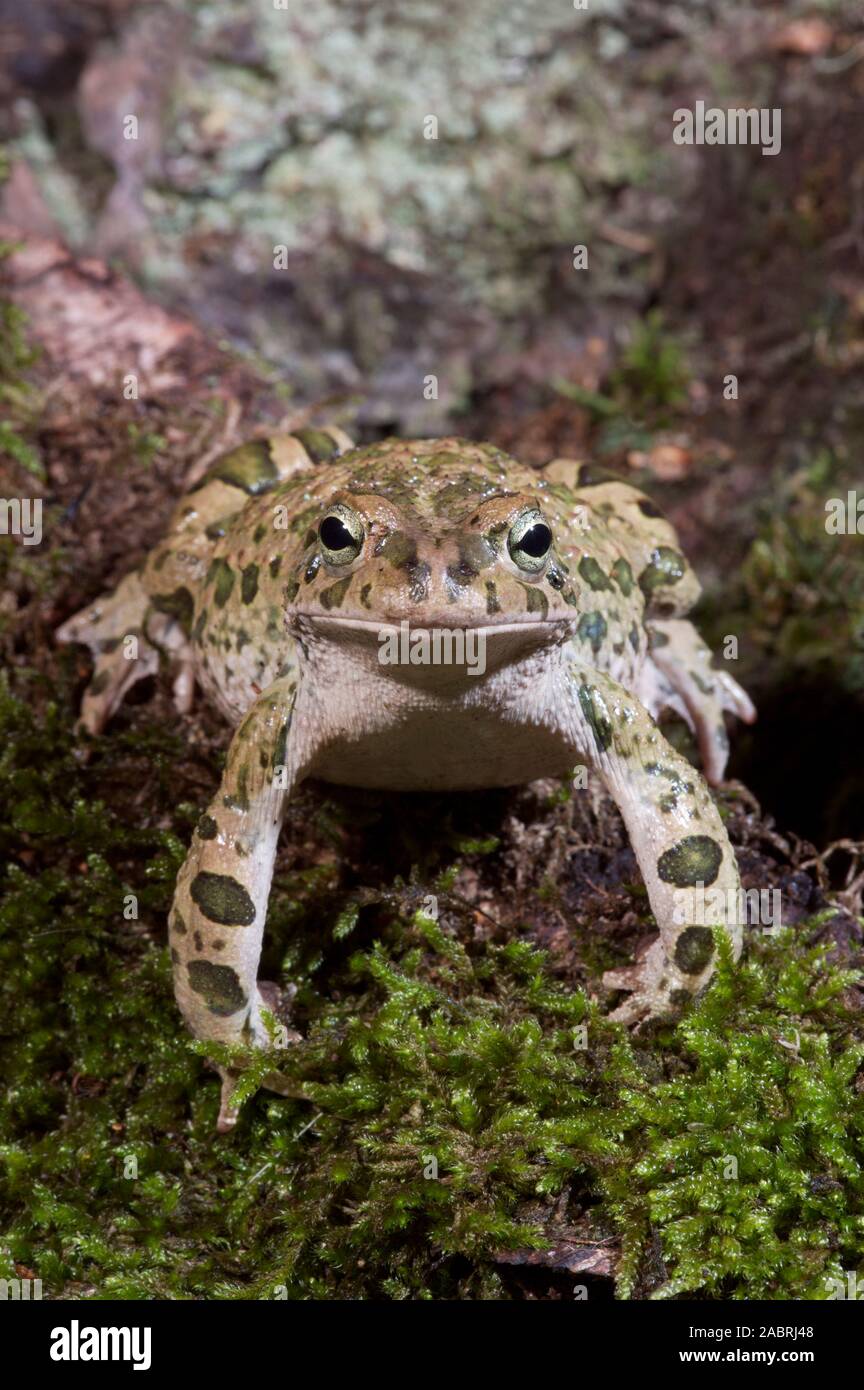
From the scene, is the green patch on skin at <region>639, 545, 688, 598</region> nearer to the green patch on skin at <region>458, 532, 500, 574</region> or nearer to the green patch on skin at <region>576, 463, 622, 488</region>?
the green patch on skin at <region>576, 463, 622, 488</region>

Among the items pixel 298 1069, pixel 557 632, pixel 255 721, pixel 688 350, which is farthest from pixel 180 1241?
pixel 688 350

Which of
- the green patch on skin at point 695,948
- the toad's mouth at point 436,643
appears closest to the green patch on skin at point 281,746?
the toad's mouth at point 436,643

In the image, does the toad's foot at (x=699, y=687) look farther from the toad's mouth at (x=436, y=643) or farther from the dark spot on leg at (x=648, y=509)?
the toad's mouth at (x=436, y=643)

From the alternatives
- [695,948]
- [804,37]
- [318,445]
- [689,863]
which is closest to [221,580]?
[318,445]

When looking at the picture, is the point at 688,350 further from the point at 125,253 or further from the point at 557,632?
the point at 557,632

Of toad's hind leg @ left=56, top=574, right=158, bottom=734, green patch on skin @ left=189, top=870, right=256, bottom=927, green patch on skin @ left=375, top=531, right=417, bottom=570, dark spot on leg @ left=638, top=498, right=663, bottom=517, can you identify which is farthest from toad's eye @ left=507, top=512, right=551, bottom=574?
toad's hind leg @ left=56, top=574, right=158, bottom=734
